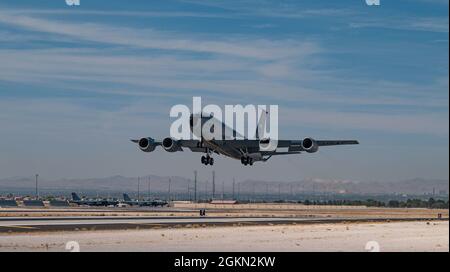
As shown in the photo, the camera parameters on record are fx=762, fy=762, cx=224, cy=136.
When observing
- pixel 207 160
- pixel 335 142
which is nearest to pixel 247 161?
pixel 207 160

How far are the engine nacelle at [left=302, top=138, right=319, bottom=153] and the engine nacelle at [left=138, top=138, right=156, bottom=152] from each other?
18678 millimetres

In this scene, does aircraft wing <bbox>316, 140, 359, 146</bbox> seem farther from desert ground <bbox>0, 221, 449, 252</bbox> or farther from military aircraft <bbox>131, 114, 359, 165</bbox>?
desert ground <bbox>0, 221, 449, 252</bbox>

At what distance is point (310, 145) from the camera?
9388 centimetres

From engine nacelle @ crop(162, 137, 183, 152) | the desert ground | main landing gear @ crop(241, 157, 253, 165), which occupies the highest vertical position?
engine nacelle @ crop(162, 137, 183, 152)

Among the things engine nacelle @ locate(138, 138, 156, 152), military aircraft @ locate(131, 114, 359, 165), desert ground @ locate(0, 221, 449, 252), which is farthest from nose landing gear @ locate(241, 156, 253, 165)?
desert ground @ locate(0, 221, 449, 252)

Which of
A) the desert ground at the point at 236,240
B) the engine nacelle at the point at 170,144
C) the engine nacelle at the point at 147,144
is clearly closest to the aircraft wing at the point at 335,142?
the engine nacelle at the point at 170,144

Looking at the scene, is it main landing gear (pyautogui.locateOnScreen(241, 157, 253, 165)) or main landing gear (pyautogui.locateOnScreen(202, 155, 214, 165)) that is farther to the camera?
main landing gear (pyautogui.locateOnScreen(241, 157, 253, 165))

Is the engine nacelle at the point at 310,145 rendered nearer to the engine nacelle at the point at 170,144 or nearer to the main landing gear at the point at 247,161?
the main landing gear at the point at 247,161

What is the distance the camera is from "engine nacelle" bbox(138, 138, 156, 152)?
93.9m
